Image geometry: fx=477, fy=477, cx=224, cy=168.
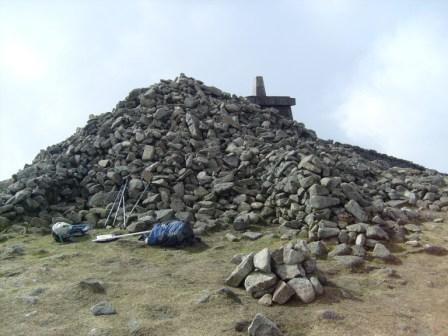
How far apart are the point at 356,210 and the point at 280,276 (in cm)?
294

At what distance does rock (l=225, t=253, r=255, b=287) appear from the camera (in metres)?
5.91

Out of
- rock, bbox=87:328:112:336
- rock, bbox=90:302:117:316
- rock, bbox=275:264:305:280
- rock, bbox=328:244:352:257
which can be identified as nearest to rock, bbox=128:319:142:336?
rock, bbox=87:328:112:336

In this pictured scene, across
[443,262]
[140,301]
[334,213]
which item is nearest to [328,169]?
[334,213]

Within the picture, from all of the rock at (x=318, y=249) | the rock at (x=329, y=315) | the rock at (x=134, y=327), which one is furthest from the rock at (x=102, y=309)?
the rock at (x=318, y=249)

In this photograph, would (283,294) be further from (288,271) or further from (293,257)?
(293,257)

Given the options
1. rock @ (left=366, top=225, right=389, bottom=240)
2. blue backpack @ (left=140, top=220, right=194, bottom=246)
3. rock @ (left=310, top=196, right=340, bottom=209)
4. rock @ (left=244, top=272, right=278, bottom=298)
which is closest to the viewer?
rock @ (left=244, top=272, right=278, bottom=298)

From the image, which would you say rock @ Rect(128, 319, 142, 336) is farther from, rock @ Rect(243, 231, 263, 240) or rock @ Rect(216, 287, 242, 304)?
rock @ Rect(243, 231, 263, 240)

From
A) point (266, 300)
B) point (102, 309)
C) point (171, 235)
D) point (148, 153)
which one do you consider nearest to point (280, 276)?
point (266, 300)

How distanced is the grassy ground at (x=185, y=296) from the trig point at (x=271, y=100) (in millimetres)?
7862

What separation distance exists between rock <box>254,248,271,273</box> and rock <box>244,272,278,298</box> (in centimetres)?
7

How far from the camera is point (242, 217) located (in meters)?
8.73

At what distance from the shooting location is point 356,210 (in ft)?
26.6

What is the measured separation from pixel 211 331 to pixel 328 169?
5.04 m

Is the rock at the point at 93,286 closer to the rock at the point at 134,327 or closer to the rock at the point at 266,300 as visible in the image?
the rock at the point at 134,327
